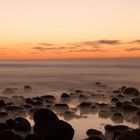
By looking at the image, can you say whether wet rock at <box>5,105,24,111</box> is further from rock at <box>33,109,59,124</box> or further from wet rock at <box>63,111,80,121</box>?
rock at <box>33,109,59,124</box>

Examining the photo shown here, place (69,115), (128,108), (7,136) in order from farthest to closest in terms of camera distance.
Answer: (128,108)
(69,115)
(7,136)

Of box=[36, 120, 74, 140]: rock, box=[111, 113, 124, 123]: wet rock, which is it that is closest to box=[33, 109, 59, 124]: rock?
box=[36, 120, 74, 140]: rock

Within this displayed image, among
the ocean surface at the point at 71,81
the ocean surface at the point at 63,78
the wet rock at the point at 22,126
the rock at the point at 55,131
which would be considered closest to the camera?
the rock at the point at 55,131

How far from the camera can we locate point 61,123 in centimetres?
1122

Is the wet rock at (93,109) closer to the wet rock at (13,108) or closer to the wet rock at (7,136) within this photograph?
the wet rock at (13,108)

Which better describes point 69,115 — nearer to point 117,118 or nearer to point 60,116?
point 60,116

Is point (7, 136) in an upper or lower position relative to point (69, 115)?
upper

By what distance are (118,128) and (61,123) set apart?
97.2 inches

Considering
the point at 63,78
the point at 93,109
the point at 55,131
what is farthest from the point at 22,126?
the point at 63,78

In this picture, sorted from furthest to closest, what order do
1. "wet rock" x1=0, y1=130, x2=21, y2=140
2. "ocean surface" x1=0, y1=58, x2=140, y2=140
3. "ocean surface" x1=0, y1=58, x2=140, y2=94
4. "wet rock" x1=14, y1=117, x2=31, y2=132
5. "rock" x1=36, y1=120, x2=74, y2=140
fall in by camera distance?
"ocean surface" x1=0, y1=58, x2=140, y2=94 → "ocean surface" x1=0, y1=58, x2=140, y2=140 → "wet rock" x1=14, y1=117, x2=31, y2=132 → "rock" x1=36, y1=120, x2=74, y2=140 → "wet rock" x1=0, y1=130, x2=21, y2=140

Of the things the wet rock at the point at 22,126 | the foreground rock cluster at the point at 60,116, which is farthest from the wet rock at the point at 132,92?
the wet rock at the point at 22,126

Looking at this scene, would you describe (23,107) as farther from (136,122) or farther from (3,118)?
(136,122)

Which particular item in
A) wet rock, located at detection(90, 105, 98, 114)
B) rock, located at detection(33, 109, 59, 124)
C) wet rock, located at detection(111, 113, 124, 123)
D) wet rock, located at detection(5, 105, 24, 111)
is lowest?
wet rock, located at detection(111, 113, 124, 123)

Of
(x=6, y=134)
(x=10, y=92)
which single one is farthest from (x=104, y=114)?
(x=10, y=92)
